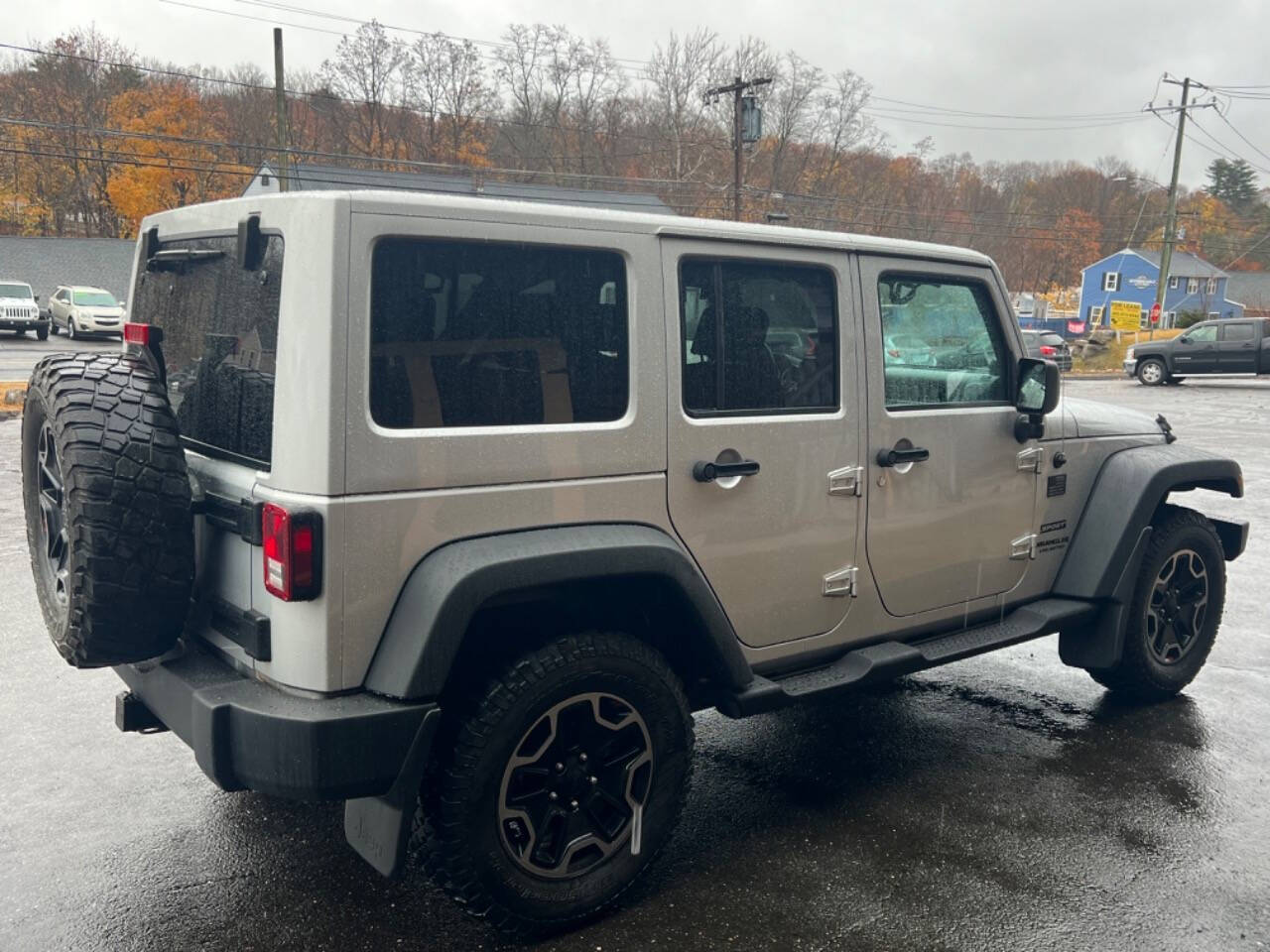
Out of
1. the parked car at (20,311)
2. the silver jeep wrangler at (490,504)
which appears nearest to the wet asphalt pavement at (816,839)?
the silver jeep wrangler at (490,504)

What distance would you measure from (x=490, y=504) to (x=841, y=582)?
1.44m

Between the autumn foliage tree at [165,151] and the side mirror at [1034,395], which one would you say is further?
the autumn foliage tree at [165,151]

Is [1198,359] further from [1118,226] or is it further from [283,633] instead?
[1118,226]

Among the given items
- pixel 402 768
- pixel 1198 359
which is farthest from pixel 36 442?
pixel 1198 359

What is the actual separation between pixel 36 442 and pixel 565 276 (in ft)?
5.48

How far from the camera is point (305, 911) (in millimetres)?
3045

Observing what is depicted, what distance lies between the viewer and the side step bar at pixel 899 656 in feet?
10.9

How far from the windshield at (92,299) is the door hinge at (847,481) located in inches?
1322

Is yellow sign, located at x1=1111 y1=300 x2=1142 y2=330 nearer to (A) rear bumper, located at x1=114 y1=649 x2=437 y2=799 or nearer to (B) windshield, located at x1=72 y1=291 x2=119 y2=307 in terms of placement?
→ (B) windshield, located at x1=72 y1=291 x2=119 y2=307

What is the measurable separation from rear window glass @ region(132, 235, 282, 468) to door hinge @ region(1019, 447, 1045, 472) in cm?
293

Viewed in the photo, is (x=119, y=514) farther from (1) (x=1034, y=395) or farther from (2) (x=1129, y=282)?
(2) (x=1129, y=282)

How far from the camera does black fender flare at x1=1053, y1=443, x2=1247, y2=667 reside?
4.41 meters

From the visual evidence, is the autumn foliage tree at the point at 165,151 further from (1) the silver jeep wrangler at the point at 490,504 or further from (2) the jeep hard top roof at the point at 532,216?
(1) the silver jeep wrangler at the point at 490,504

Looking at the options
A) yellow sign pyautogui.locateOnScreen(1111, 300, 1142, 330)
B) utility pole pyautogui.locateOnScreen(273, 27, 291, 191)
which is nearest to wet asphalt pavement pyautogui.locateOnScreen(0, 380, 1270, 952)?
utility pole pyautogui.locateOnScreen(273, 27, 291, 191)
